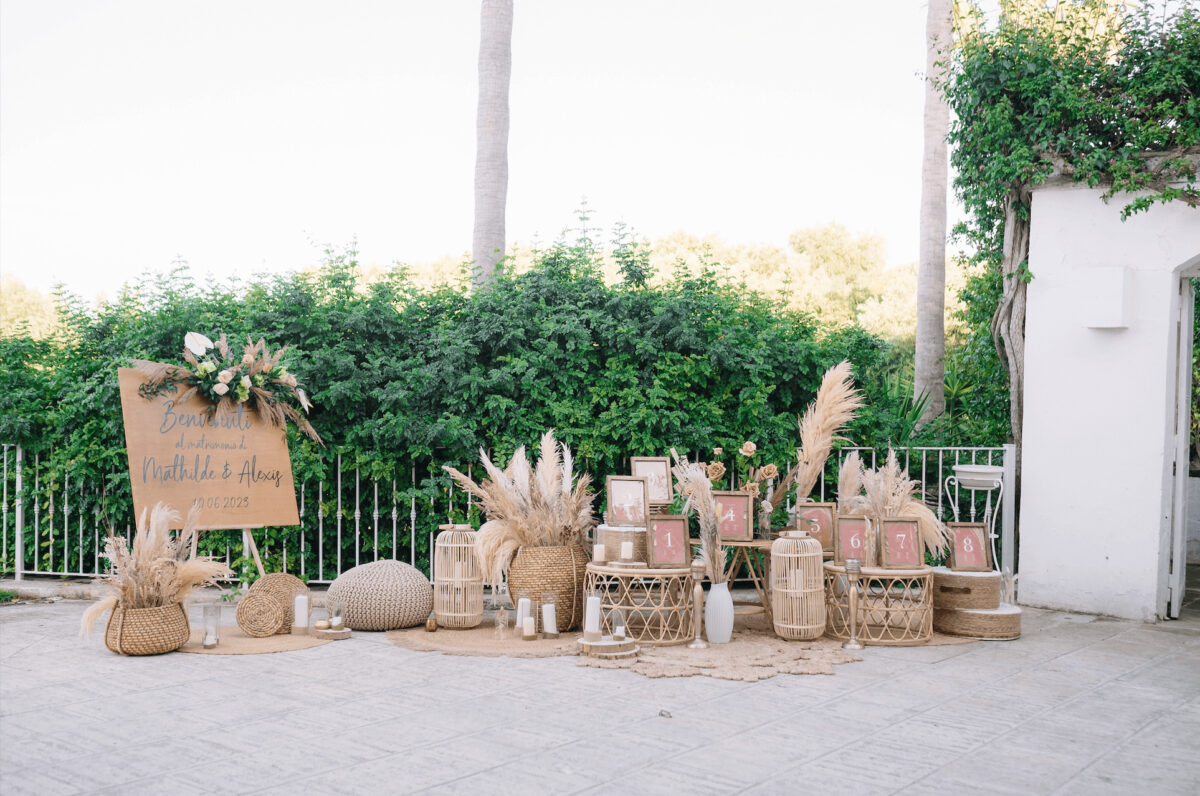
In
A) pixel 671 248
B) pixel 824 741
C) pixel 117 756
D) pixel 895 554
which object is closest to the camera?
pixel 117 756

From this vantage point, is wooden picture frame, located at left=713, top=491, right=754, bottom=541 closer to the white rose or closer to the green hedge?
the green hedge

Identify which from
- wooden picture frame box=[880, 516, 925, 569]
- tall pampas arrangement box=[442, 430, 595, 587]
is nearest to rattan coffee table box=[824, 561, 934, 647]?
wooden picture frame box=[880, 516, 925, 569]

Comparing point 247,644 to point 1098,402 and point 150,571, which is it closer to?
point 150,571

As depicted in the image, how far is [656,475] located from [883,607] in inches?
64.2

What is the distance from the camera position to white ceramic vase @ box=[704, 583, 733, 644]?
562 cm

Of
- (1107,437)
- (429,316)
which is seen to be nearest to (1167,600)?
(1107,437)

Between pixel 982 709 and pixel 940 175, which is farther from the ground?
pixel 940 175

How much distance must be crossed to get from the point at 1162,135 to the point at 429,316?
5.22 metres

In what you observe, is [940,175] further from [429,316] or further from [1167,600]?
[429,316]

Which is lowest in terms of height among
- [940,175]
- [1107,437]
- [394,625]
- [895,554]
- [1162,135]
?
[394,625]

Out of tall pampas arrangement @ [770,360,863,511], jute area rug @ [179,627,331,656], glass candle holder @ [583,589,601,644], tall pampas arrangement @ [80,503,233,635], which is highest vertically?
tall pampas arrangement @ [770,360,863,511]

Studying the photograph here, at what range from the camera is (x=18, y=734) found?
373 cm

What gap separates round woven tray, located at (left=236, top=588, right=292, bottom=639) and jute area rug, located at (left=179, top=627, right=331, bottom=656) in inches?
1.7

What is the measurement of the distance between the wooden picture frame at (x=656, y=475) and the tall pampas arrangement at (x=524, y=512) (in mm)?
526
